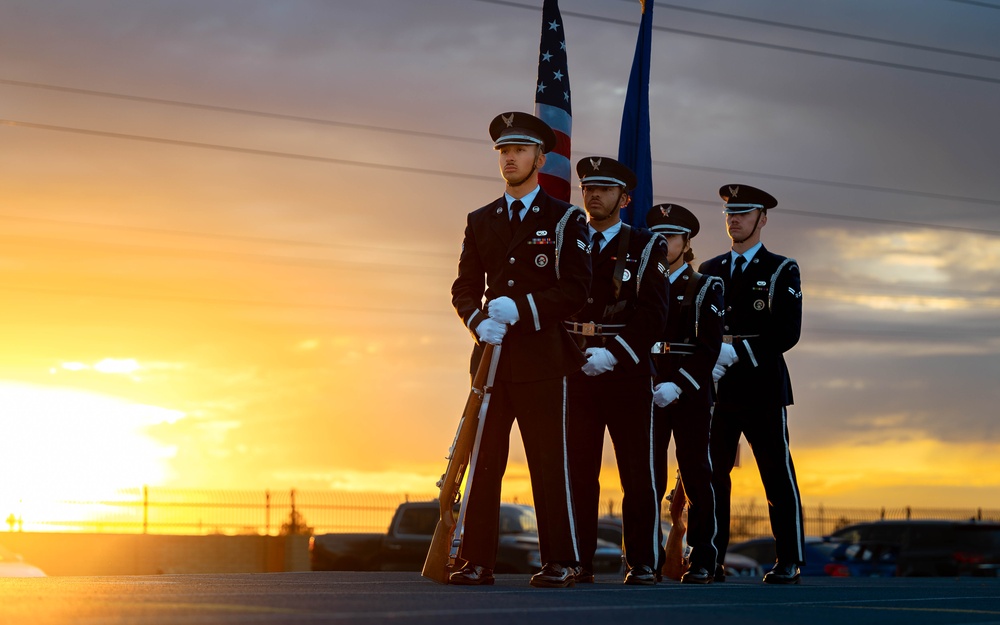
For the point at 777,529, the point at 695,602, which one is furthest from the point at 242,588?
the point at 777,529

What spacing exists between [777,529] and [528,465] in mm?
2388

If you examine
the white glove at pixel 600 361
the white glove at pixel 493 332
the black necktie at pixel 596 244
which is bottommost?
the white glove at pixel 600 361

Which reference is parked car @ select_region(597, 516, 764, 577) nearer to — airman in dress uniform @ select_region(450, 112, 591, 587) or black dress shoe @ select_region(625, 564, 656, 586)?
black dress shoe @ select_region(625, 564, 656, 586)

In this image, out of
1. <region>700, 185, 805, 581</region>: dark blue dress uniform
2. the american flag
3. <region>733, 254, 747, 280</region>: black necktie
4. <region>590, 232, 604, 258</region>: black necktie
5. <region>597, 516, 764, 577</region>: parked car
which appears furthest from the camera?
<region>597, 516, 764, 577</region>: parked car

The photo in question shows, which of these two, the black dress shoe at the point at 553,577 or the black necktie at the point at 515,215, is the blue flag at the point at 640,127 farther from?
the black dress shoe at the point at 553,577

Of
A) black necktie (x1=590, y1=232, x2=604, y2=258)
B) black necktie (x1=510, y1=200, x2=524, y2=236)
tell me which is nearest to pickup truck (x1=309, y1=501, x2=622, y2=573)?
black necktie (x1=590, y1=232, x2=604, y2=258)

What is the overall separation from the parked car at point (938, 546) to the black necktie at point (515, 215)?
13.7m

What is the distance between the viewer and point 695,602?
6203 mm

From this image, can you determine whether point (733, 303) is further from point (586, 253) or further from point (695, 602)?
point (695, 602)

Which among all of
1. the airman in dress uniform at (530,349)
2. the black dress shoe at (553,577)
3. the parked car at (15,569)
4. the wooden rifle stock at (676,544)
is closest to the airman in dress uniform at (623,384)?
the airman in dress uniform at (530,349)

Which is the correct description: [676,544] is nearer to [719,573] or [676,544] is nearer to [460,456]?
[719,573]

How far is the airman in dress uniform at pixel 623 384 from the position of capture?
802cm

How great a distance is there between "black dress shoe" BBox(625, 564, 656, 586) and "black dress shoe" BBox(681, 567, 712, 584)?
0.61 meters

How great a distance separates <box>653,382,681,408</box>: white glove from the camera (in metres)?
8.70
